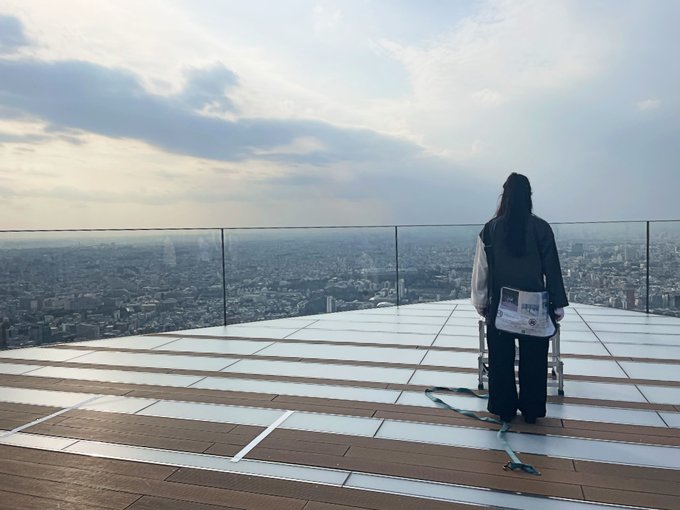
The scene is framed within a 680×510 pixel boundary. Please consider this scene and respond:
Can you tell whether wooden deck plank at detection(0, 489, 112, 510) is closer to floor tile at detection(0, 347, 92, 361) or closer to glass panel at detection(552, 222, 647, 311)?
floor tile at detection(0, 347, 92, 361)

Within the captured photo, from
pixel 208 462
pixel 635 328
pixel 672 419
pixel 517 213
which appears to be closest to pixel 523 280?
pixel 517 213

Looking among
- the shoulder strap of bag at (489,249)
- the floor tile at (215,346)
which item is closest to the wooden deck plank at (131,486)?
the shoulder strap of bag at (489,249)

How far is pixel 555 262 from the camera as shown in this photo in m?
2.78

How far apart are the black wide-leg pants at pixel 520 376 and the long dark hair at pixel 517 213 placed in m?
0.49

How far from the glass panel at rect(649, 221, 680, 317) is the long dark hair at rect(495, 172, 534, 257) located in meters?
4.18

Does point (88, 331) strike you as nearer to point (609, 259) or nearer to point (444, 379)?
point (444, 379)

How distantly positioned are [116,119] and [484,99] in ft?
20.6

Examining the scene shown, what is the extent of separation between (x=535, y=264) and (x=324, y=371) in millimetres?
1803

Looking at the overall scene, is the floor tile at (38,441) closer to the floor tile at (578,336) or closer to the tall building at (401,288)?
the floor tile at (578,336)

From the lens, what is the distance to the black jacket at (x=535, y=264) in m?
2.76

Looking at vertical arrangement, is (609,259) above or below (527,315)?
above

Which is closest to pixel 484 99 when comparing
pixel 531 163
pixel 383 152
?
pixel 531 163

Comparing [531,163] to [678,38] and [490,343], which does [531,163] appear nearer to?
[678,38]

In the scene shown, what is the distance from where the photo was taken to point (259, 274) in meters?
6.01
